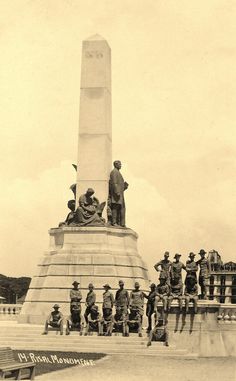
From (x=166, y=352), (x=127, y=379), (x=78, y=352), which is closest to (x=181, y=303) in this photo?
(x=166, y=352)

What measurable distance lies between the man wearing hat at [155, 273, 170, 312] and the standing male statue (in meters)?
8.17

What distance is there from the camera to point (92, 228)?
30.1 meters

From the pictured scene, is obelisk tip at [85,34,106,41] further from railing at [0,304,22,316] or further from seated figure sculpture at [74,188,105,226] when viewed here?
railing at [0,304,22,316]

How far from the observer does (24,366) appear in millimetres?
14859

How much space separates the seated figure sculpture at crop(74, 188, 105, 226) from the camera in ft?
100.0

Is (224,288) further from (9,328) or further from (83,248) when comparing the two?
(9,328)

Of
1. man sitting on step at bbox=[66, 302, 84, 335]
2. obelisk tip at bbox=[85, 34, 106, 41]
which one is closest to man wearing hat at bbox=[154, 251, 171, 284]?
man sitting on step at bbox=[66, 302, 84, 335]

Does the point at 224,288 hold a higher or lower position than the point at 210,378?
higher

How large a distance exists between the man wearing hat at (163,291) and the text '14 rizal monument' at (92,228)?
15.9 feet

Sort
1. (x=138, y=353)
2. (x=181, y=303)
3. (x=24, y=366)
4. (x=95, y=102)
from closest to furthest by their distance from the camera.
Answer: (x=24, y=366)
(x=138, y=353)
(x=181, y=303)
(x=95, y=102)

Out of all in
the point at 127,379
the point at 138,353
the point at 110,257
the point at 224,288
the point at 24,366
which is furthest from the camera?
the point at 224,288

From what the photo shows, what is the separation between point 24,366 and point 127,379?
7.75 feet

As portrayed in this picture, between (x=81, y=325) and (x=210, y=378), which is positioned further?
(x=81, y=325)

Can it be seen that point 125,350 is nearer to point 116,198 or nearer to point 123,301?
point 123,301
